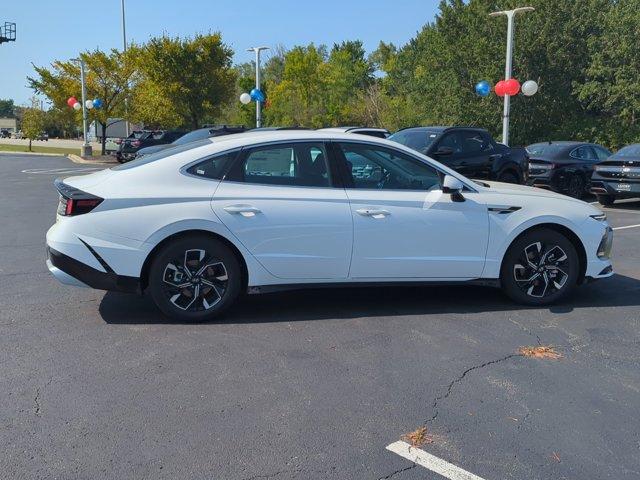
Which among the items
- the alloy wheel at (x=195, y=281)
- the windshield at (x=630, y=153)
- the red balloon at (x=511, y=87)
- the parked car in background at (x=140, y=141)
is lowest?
the alloy wheel at (x=195, y=281)

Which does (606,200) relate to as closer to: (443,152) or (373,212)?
(443,152)

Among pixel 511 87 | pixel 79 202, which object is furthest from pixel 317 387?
pixel 511 87

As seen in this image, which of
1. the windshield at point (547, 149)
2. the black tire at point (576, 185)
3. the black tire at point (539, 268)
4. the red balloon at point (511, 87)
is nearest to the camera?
the black tire at point (539, 268)

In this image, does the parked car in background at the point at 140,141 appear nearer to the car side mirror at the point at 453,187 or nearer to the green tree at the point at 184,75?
the green tree at the point at 184,75

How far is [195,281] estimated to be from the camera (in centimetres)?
518

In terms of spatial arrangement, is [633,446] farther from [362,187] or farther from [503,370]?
[362,187]

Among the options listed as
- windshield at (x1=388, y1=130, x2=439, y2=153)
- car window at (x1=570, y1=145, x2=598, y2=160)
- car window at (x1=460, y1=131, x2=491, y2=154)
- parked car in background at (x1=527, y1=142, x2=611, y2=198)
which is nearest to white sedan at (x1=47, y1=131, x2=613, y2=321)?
windshield at (x1=388, y1=130, x2=439, y2=153)

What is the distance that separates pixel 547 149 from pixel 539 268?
10.5 metres

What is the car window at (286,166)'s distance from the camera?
5320 mm

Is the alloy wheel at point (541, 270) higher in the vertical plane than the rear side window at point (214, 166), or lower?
lower

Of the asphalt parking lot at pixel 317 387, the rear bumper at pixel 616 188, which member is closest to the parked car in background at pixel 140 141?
the rear bumper at pixel 616 188

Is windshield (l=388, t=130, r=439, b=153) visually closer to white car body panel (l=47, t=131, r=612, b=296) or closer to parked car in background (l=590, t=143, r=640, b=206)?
parked car in background (l=590, t=143, r=640, b=206)

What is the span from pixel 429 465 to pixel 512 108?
115ft

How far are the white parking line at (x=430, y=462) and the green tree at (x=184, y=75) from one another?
33872 mm
